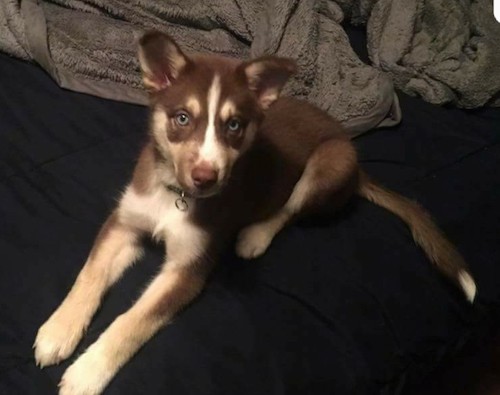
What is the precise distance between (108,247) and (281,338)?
0.52 metres

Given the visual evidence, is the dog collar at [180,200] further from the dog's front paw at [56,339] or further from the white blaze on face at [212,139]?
the dog's front paw at [56,339]

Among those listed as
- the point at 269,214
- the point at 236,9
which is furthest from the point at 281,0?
the point at 269,214

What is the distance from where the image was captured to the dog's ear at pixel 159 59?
5.13 feet

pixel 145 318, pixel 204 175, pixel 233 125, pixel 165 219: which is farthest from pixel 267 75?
pixel 145 318

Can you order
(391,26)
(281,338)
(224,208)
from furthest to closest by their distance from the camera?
(391,26) → (224,208) → (281,338)

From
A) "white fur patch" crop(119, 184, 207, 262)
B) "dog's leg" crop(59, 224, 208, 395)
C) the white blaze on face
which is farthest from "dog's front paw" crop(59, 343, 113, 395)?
the white blaze on face

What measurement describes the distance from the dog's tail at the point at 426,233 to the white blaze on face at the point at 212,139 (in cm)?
70

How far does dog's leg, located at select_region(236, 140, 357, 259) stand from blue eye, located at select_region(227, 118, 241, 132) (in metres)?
0.41

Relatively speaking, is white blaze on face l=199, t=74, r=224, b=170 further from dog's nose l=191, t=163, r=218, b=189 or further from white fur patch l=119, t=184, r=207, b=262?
white fur patch l=119, t=184, r=207, b=262

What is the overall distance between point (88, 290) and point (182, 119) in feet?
1.59

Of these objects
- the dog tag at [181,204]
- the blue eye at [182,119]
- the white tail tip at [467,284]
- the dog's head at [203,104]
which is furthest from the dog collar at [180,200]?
the white tail tip at [467,284]

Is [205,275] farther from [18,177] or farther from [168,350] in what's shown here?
[18,177]

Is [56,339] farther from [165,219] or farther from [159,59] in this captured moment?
[159,59]

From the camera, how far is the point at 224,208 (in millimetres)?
1805
